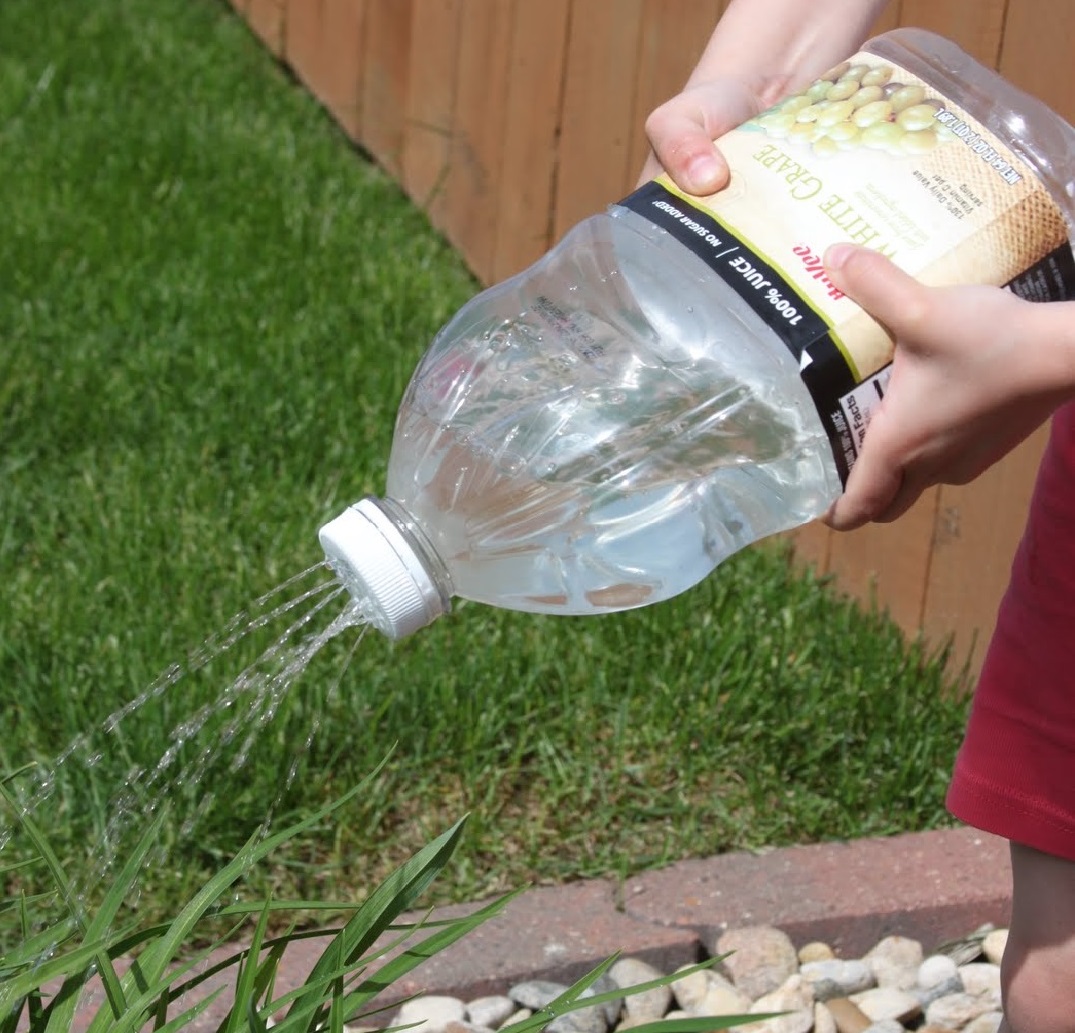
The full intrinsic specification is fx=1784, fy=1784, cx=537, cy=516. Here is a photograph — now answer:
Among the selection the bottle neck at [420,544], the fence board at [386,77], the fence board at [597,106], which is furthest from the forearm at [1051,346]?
the fence board at [386,77]

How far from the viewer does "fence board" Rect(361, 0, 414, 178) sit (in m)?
5.28

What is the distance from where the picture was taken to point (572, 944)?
7.97 ft

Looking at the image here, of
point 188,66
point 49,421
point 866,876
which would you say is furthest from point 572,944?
point 188,66

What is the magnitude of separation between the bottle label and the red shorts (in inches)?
12.4

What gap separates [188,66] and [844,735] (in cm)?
408

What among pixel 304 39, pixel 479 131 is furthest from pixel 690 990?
pixel 304 39

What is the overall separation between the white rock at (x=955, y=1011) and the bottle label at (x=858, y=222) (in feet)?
3.66

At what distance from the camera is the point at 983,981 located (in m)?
2.48

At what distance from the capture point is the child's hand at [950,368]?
59.8 inches

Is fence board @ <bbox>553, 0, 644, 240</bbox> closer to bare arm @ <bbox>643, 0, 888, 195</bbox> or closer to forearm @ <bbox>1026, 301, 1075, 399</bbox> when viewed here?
bare arm @ <bbox>643, 0, 888, 195</bbox>

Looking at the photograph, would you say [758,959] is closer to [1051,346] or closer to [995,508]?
[995,508]

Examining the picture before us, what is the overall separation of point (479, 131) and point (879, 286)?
3.38m

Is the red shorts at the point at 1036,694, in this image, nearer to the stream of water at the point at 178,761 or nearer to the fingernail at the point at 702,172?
the fingernail at the point at 702,172

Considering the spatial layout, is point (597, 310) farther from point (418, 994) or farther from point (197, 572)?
point (197, 572)
